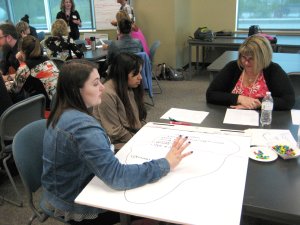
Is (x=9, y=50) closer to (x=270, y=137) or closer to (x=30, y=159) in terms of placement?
(x=30, y=159)

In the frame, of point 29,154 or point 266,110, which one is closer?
point 29,154

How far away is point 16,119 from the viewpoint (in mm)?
2090

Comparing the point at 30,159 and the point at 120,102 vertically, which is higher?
the point at 120,102

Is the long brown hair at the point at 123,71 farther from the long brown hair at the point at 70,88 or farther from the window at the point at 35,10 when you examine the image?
the window at the point at 35,10

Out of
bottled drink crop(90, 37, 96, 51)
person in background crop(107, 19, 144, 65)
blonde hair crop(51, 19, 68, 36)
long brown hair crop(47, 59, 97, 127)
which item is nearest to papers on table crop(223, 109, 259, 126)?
long brown hair crop(47, 59, 97, 127)

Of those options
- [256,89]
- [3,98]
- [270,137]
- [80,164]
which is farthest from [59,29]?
[270,137]

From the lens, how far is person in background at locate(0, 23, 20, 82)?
3.19 meters

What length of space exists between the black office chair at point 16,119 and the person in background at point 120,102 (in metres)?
0.56

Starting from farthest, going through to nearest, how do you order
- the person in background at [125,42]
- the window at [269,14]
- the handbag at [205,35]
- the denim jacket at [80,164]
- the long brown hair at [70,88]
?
the window at [269,14] < the handbag at [205,35] < the person in background at [125,42] < the long brown hair at [70,88] < the denim jacket at [80,164]

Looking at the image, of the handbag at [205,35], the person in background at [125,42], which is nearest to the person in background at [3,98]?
the person in background at [125,42]

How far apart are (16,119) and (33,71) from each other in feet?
2.06

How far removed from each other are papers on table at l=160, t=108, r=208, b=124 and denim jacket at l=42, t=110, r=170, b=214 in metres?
0.63

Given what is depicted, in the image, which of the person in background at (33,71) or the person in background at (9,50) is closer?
the person in background at (33,71)

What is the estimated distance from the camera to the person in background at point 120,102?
5.80 ft
